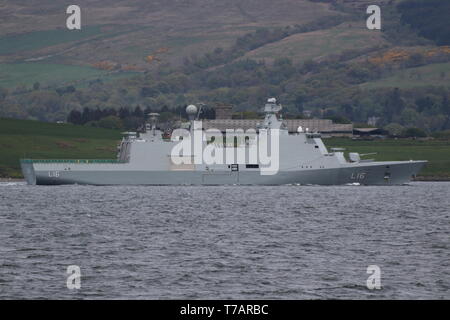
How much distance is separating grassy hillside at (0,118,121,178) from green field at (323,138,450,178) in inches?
1220

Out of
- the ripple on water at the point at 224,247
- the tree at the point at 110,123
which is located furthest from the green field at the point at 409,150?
the ripple on water at the point at 224,247

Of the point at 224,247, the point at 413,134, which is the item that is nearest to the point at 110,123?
the point at 413,134

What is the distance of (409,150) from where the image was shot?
134m

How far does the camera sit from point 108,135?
6063 inches

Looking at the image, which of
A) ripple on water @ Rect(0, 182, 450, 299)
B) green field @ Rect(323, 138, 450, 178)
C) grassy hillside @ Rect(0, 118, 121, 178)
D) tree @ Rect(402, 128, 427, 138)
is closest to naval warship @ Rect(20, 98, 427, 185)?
ripple on water @ Rect(0, 182, 450, 299)

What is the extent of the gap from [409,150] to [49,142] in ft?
161

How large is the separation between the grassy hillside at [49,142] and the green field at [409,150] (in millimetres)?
30997

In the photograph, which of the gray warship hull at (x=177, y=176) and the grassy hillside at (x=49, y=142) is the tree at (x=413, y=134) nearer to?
the grassy hillside at (x=49, y=142)

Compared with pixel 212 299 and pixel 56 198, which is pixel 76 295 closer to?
pixel 212 299

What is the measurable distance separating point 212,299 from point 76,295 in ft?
12.0

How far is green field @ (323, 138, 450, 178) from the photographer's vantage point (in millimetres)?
121188

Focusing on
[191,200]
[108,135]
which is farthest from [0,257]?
[108,135]

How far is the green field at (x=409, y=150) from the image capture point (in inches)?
4771

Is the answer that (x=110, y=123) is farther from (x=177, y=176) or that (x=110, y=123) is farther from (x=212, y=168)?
(x=212, y=168)
